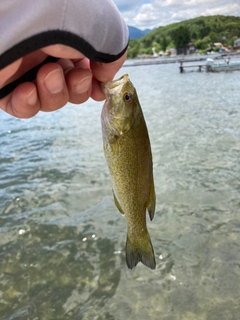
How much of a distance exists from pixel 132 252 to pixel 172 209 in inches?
190

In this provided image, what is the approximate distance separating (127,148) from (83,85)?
0.51 meters

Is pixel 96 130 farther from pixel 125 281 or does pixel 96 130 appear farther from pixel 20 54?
pixel 20 54

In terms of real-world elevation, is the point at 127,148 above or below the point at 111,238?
above

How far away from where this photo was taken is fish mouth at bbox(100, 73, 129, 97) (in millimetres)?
2174

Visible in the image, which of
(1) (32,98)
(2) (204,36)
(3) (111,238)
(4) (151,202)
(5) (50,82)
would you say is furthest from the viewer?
(2) (204,36)

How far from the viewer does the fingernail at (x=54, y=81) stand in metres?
2.02

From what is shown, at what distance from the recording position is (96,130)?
16.4 meters

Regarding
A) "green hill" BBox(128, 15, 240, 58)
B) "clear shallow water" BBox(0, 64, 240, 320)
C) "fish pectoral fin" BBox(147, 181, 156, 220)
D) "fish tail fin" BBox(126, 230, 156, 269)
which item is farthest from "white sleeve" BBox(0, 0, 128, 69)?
"green hill" BBox(128, 15, 240, 58)

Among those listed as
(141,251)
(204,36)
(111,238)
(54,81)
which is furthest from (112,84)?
(204,36)

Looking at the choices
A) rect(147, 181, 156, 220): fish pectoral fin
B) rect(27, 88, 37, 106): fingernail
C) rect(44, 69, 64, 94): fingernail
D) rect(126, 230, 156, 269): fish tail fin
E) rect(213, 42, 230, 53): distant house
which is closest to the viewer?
rect(44, 69, 64, 94): fingernail

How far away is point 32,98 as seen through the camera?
7.11 ft

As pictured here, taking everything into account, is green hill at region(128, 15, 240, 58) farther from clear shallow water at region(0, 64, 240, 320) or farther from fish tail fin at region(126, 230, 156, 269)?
fish tail fin at region(126, 230, 156, 269)

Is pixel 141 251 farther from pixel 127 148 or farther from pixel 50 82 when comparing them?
pixel 50 82

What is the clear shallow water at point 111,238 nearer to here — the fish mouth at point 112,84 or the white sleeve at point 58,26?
the fish mouth at point 112,84
